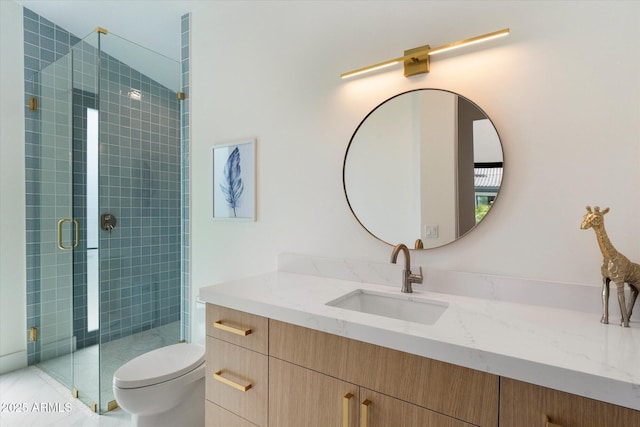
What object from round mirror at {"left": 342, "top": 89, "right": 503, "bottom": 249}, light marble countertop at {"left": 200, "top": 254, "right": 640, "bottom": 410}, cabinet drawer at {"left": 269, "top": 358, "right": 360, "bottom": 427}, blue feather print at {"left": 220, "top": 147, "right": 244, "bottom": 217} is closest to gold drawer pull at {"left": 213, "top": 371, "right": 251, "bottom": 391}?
cabinet drawer at {"left": 269, "top": 358, "right": 360, "bottom": 427}

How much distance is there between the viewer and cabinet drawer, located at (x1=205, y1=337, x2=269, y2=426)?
1148mm

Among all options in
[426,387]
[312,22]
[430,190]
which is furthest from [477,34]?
[426,387]

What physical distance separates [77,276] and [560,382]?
2672mm

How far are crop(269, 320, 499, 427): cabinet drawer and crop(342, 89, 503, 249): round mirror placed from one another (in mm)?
607

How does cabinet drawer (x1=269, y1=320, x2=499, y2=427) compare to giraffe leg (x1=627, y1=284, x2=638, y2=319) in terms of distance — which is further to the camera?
giraffe leg (x1=627, y1=284, x2=638, y2=319)

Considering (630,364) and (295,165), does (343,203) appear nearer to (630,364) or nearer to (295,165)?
(295,165)

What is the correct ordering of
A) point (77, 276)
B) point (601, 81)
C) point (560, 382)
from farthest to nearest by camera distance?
point (77, 276), point (601, 81), point (560, 382)

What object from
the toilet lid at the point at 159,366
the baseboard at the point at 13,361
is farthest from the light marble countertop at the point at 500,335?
the baseboard at the point at 13,361

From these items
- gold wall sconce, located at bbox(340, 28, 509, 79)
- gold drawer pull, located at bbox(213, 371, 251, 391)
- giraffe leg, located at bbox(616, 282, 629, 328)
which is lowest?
gold drawer pull, located at bbox(213, 371, 251, 391)

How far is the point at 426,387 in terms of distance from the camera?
83 cm

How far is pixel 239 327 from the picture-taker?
120cm

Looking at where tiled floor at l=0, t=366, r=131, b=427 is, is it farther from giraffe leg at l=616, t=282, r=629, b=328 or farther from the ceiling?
the ceiling

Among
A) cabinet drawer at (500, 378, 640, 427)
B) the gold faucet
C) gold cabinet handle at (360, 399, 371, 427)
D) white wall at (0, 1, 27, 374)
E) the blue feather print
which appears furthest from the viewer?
white wall at (0, 1, 27, 374)

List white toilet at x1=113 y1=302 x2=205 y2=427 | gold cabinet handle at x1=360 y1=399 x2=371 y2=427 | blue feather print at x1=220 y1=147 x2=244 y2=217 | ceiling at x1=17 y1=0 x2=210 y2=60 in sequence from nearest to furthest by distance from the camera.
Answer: gold cabinet handle at x1=360 y1=399 x2=371 y2=427, white toilet at x1=113 y1=302 x2=205 y2=427, blue feather print at x1=220 y1=147 x2=244 y2=217, ceiling at x1=17 y1=0 x2=210 y2=60
